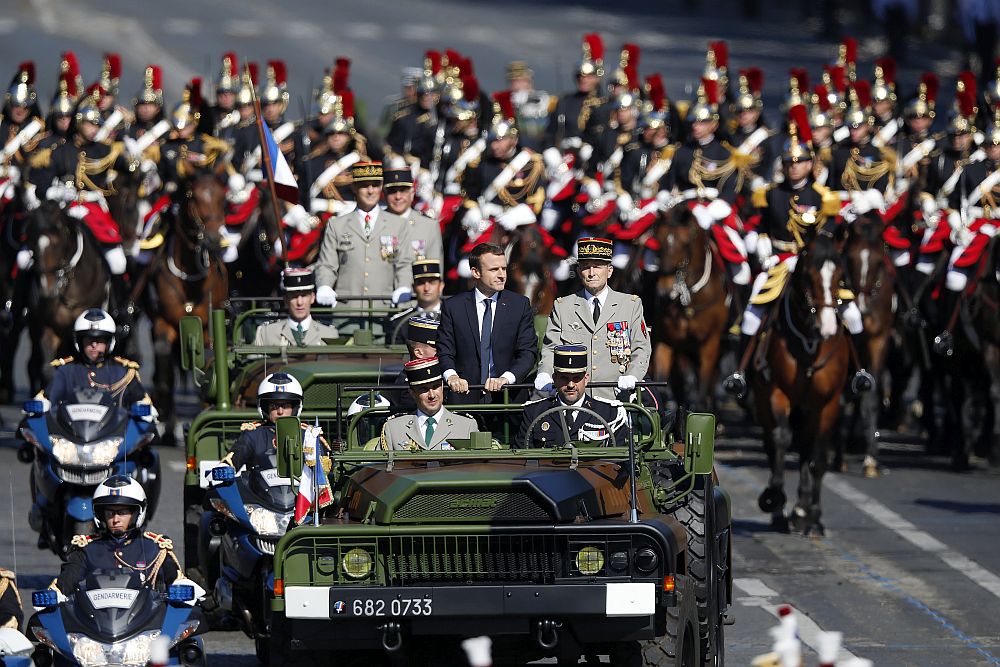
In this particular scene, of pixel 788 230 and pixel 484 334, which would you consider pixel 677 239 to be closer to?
pixel 788 230

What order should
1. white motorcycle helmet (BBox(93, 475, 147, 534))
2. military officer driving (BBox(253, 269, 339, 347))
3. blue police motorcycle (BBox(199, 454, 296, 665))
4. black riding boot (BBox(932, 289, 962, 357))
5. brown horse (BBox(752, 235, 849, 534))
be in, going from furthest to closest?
1. black riding boot (BBox(932, 289, 962, 357))
2. brown horse (BBox(752, 235, 849, 534))
3. military officer driving (BBox(253, 269, 339, 347))
4. blue police motorcycle (BBox(199, 454, 296, 665))
5. white motorcycle helmet (BBox(93, 475, 147, 534))

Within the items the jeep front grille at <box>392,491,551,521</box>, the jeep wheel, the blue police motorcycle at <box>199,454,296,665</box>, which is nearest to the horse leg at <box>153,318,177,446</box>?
the blue police motorcycle at <box>199,454,296,665</box>

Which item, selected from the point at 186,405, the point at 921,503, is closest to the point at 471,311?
the point at 921,503

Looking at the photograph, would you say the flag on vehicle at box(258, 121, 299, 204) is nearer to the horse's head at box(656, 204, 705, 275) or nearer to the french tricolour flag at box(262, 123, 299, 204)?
the french tricolour flag at box(262, 123, 299, 204)

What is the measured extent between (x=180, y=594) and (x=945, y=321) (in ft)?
49.6

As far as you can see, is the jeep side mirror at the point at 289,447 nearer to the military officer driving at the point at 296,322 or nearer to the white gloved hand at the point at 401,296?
the military officer driving at the point at 296,322

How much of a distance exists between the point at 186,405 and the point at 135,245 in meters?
2.77

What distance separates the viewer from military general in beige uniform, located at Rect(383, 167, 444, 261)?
20141 mm

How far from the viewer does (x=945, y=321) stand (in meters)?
Result: 26.7

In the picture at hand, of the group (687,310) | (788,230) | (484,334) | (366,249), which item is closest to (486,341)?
(484,334)

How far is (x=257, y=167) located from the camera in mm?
30297

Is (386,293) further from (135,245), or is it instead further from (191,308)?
(135,245)

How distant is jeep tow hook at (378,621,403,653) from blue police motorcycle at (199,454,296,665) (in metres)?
2.51

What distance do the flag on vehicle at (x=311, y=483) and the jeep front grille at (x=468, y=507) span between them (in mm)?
584
